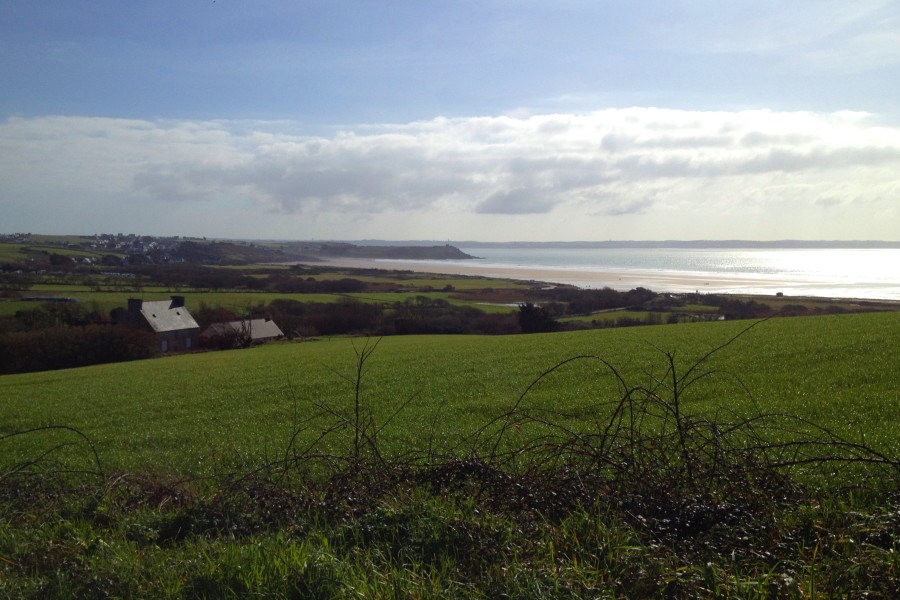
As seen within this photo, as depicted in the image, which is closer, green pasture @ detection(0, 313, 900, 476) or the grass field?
green pasture @ detection(0, 313, 900, 476)

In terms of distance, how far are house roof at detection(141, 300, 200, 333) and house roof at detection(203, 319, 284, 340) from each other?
3122 mm

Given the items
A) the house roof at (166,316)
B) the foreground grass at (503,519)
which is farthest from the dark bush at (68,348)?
the foreground grass at (503,519)

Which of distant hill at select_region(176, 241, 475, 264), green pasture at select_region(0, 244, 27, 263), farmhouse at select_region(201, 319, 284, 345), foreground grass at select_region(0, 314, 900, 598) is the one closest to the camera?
foreground grass at select_region(0, 314, 900, 598)

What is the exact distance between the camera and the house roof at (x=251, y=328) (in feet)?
145

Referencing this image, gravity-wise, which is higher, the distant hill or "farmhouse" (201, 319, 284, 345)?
the distant hill

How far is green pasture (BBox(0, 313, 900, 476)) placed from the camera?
935 cm

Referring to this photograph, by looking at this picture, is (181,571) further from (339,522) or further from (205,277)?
(205,277)

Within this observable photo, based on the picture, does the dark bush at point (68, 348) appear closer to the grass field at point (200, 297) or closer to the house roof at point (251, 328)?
the house roof at point (251, 328)

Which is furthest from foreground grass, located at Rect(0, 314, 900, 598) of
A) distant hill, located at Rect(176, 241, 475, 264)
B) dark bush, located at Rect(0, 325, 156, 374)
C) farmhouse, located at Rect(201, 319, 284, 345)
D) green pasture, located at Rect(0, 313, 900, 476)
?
distant hill, located at Rect(176, 241, 475, 264)

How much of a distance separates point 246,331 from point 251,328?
2.38 meters

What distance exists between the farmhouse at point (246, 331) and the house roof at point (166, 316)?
10.2 ft

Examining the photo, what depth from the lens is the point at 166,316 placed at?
158 ft

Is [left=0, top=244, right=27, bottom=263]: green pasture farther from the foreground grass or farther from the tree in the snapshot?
the foreground grass

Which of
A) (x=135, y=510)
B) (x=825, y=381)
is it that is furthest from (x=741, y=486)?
(x=825, y=381)
